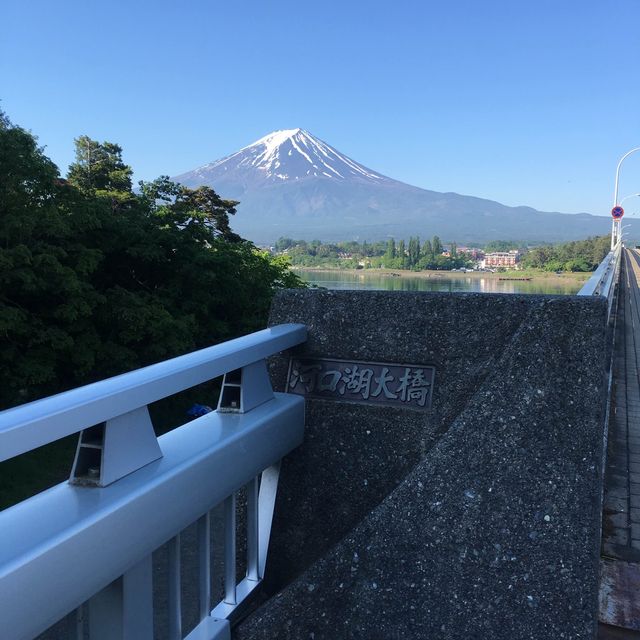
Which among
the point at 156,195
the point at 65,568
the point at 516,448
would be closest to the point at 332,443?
the point at 516,448

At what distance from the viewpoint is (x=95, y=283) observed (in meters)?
18.3

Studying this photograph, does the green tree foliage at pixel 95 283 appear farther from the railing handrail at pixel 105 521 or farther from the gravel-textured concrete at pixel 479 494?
the railing handrail at pixel 105 521

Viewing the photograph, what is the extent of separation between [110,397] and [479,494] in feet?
3.99

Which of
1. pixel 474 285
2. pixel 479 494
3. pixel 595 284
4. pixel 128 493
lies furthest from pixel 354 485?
pixel 474 285

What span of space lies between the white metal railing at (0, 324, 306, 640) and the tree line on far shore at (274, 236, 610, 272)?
31.5 ft

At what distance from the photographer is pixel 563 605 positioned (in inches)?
76.0

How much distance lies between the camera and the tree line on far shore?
17016 mm

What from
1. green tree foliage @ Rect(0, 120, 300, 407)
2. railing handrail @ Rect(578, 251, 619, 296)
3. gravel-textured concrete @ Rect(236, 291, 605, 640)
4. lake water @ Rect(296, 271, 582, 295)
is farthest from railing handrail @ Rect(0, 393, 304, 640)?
green tree foliage @ Rect(0, 120, 300, 407)

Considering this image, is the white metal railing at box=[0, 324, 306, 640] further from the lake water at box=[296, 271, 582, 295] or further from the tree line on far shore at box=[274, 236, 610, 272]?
the tree line on far shore at box=[274, 236, 610, 272]

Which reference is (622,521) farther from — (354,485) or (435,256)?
(435,256)

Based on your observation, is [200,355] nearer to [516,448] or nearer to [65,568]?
[65,568]

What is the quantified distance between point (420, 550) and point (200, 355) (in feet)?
3.05

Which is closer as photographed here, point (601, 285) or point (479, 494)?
point (479, 494)

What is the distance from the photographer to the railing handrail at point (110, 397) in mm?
1215
